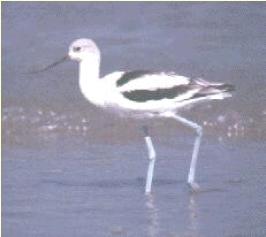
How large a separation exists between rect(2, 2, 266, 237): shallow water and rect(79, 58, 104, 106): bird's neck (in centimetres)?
6

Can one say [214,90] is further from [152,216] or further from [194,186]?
[152,216]

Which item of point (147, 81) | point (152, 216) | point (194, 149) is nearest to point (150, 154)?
point (194, 149)

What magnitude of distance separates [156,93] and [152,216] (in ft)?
1.71

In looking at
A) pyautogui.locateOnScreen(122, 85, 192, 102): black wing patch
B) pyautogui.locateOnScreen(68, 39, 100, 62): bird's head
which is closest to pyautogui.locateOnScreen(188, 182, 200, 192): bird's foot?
pyautogui.locateOnScreen(122, 85, 192, 102): black wing patch

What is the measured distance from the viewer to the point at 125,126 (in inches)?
171

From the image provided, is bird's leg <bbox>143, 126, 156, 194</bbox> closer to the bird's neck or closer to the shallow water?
the shallow water

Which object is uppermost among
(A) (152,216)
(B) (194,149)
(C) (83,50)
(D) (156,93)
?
(C) (83,50)

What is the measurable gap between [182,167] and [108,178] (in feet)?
0.91

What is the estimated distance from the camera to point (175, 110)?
4.21 meters

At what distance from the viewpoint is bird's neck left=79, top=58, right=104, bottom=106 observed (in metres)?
4.16

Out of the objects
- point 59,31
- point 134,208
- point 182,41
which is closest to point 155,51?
point 182,41

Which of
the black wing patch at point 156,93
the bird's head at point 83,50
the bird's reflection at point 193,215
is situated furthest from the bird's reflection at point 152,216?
the bird's head at point 83,50

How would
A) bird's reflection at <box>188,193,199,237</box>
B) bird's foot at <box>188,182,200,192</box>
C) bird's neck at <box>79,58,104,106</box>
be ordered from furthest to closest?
bird's neck at <box>79,58,104,106</box>
bird's foot at <box>188,182,200,192</box>
bird's reflection at <box>188,193,199,237</box>

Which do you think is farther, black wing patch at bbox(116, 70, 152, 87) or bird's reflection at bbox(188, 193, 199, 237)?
black wing patch at bbox(116, 70, 152, 87)
